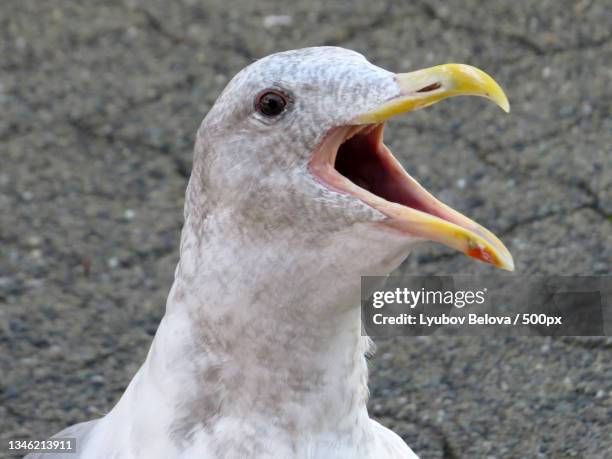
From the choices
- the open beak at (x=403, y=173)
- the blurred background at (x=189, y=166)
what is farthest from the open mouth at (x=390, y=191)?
the blurred background at (x=189, y=166)

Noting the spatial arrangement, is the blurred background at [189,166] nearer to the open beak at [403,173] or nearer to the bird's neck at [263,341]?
the bird's neck at [263,341]

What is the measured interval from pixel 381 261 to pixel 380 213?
86 millimetres

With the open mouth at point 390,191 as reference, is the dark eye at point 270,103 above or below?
above

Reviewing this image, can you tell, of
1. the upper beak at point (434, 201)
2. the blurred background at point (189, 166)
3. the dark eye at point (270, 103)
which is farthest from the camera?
the blurred background at point (189, 166)

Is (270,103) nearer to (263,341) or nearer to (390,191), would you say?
(390,191)

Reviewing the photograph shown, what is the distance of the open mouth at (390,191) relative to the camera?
1.67 meters

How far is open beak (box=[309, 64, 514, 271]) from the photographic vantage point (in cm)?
167

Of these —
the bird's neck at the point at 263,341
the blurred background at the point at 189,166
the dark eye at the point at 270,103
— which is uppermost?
the blurred background at the point at 189,166

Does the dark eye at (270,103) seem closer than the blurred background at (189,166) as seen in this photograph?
Yes

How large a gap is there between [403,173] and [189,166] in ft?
6.79

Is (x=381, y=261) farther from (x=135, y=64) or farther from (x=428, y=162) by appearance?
(x=135, y=64)

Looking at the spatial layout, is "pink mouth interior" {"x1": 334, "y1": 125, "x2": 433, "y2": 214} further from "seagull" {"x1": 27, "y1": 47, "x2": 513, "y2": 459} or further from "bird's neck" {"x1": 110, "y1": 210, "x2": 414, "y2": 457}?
"bird's neck" {"x1": 110, "y1": 210, "x2": 414, "y2": 457}

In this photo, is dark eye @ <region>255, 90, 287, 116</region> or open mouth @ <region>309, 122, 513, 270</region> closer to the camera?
open mouth @ <region>309, 122, 513, 270</region>

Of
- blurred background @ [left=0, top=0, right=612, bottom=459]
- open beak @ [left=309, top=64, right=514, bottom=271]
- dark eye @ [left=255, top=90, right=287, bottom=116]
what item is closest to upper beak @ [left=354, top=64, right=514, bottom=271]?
open beak @ [left=309, top=64, right=514, bottom=271]
